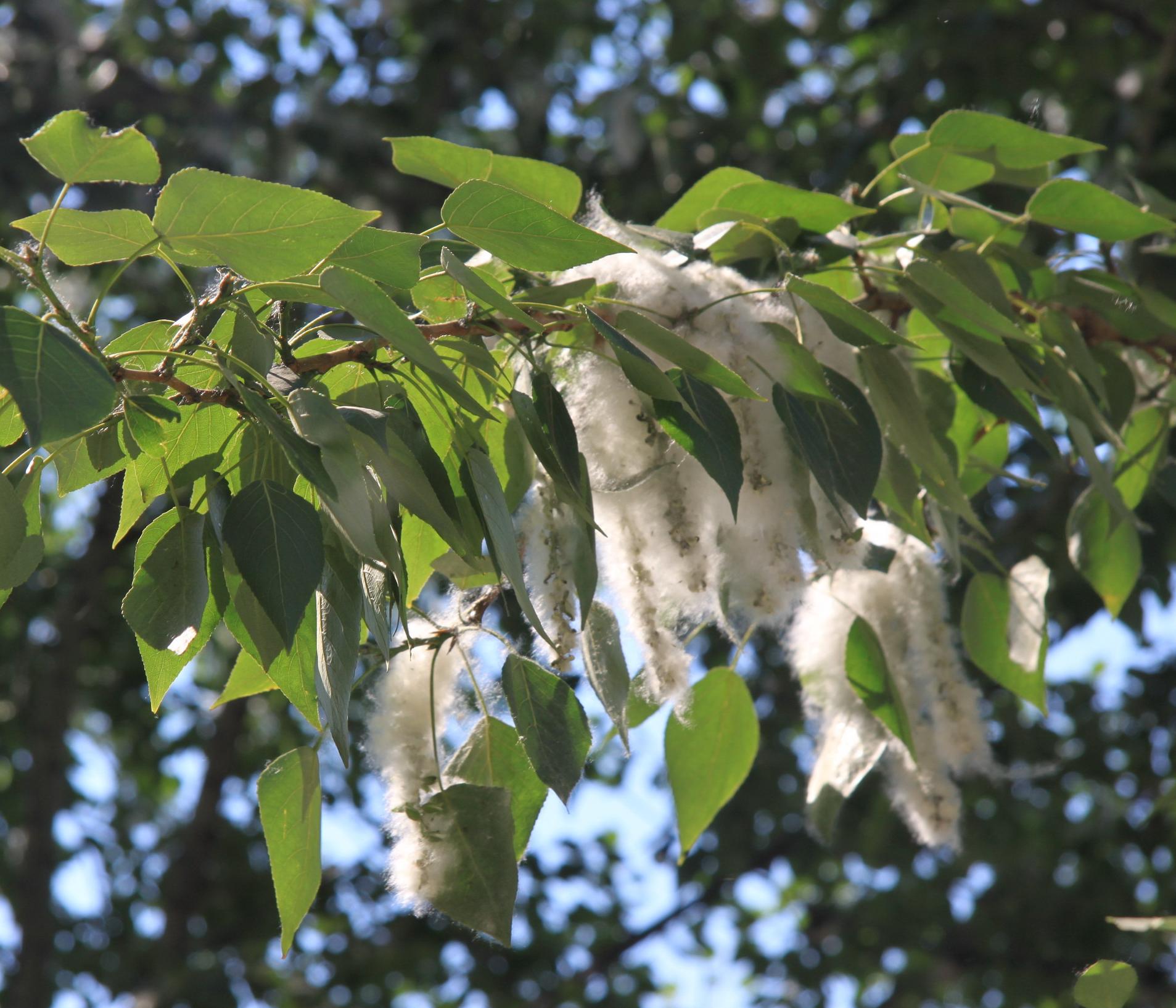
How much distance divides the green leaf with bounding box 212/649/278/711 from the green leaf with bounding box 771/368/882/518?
0.34 meters

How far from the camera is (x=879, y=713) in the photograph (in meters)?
0.84

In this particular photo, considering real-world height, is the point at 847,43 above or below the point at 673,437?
above

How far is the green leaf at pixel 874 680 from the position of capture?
2.70 ft

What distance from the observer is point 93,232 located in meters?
0.55

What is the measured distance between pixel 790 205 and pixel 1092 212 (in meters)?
0.24

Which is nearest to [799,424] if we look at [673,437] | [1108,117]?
[673,437]

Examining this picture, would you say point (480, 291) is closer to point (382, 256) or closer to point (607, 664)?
point (382, 256)

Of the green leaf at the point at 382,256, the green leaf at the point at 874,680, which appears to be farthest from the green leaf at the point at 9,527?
the green leaf at the point at 874,680

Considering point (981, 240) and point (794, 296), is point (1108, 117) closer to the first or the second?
point (981, 240)

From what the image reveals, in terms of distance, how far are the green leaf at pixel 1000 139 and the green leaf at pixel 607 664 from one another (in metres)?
0.41

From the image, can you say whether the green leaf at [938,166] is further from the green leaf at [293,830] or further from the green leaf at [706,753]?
the green leaf at [293,830]

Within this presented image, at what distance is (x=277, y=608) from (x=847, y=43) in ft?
9.11

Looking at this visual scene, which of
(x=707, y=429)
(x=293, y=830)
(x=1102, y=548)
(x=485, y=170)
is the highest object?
(x=485, y=170)

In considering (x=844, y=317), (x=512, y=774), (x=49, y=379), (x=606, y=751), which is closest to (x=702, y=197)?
(x=844, y=317)
